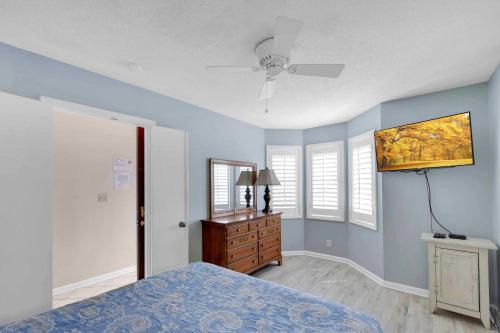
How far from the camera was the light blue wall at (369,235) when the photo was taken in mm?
3537

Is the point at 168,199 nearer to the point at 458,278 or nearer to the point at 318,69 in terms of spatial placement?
the point at 318,69

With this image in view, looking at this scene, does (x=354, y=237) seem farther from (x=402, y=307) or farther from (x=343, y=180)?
(x=402, y=307)

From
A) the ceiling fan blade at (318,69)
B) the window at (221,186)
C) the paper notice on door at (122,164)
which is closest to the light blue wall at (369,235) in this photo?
the ceiling fan blade at (318,69)

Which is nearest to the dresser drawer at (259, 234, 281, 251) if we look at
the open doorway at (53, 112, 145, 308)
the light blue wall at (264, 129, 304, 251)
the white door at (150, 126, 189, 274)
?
the light blue wall at (264, 129, 304, 251)

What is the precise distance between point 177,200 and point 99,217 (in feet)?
4.68

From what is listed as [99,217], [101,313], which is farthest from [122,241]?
[101,313]

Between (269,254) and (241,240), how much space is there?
789 millimetres

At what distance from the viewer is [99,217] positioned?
370cm

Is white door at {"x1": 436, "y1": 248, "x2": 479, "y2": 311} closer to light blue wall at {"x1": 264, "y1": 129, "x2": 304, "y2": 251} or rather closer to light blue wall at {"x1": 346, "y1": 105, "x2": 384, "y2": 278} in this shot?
light blue wall at {"x1": 346, "y1": 105, "x2": 384, "y2": 278}

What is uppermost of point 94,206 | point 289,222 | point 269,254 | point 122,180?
point 122,180

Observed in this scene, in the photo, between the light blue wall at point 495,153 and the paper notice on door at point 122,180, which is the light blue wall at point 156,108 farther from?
the light blue wall at point 495,153

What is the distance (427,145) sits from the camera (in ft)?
9.50

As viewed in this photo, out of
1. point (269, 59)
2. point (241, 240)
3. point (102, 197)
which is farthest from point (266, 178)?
point (269, 59)

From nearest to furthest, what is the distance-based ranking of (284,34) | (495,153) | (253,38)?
(284,34) → (253,38) → (495,153)
